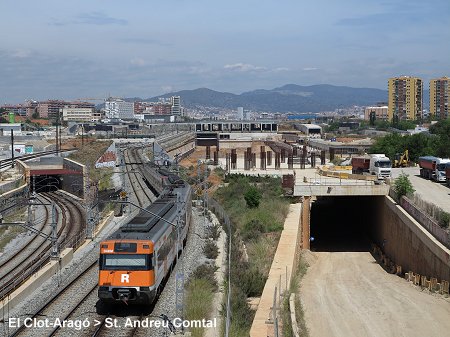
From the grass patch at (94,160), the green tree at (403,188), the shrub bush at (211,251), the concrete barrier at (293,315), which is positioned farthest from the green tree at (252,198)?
the concrete barrier at (293,315)

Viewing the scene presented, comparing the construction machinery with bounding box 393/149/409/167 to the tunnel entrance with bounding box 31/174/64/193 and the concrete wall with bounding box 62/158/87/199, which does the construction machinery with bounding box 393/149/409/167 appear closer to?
the concrete wall with bounding box 62/158/87/199

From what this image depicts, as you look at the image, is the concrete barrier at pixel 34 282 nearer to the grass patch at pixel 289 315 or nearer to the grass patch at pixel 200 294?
the grass patch at pixel 200 294

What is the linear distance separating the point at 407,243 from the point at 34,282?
19.9 meters

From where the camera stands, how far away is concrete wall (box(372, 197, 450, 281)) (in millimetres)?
26594

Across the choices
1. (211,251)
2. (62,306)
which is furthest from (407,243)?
(62,306)

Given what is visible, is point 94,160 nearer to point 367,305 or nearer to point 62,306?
point 367,305

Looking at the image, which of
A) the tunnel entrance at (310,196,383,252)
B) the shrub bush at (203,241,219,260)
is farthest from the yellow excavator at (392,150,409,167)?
the shrub bush at (203,241,219,260)

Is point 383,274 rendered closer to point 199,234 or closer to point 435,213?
point 435,213

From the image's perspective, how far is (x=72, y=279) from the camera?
23.0 metres

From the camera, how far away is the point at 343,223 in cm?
5238

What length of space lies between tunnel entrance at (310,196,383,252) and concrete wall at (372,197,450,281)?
1.51m

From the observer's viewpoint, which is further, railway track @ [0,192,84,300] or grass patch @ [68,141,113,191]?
grass patch @ [68,141,113,191]

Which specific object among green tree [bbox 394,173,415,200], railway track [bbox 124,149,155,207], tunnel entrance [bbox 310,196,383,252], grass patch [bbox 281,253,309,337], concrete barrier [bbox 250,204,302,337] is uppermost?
green tree [bbox 394,173,415,200]

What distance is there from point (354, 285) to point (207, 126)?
437 ft
